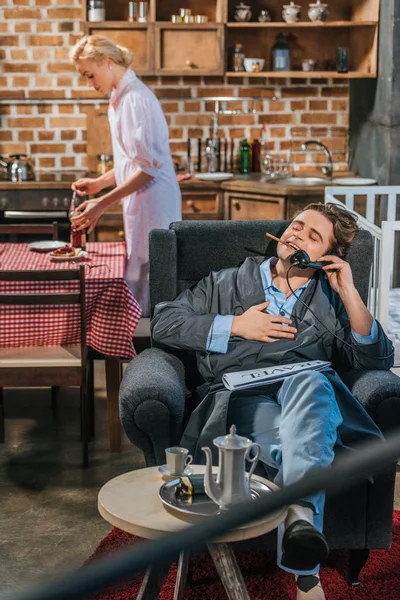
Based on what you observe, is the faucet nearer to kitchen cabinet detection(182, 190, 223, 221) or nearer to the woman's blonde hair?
kitchen cabinet detection(182, 190, 223, 221)

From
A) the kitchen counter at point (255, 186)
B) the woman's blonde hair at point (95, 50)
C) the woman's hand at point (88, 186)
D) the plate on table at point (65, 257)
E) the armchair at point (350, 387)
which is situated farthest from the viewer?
the kitchen counter at point (255, 186)

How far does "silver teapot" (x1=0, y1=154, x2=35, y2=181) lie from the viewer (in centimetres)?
517

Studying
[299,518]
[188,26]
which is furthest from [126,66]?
[299,518]

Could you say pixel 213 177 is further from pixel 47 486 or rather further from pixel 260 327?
pixel 260 327

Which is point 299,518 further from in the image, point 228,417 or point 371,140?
point 371,140

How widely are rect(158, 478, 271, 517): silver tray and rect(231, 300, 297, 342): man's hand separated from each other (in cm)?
66

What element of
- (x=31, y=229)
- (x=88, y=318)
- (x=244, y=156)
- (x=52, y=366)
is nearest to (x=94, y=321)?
(x=88, y=318)

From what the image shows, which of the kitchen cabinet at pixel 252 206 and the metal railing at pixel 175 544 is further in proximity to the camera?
the kitchen cabinet at pixel 252 206

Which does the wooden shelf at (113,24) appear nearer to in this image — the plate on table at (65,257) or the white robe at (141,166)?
the white robe at (141,166)

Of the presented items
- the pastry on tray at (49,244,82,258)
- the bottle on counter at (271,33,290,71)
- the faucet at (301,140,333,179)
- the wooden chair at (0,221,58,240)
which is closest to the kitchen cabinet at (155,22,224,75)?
the bottle on counter at (271,33,290,71)

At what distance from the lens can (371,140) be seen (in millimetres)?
5105

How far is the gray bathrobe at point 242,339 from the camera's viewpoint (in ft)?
8.00

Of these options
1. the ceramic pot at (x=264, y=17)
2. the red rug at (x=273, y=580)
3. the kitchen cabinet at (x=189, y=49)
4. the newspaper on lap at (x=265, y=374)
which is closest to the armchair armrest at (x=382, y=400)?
the newspaper on lap at (x=265, y=374)

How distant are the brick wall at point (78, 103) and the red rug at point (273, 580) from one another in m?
3.51
